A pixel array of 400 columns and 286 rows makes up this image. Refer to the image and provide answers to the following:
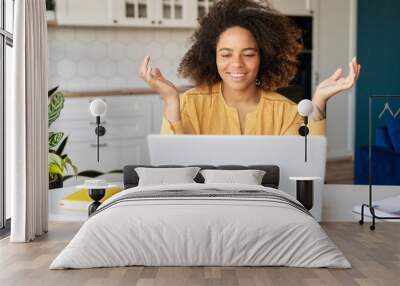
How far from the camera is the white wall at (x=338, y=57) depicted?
7.47m

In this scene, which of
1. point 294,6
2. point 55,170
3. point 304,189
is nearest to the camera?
point 304,189

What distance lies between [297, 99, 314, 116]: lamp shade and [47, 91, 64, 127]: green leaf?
7.69 ft

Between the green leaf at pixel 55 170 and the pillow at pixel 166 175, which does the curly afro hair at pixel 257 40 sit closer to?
the pillow at pixel 166 175

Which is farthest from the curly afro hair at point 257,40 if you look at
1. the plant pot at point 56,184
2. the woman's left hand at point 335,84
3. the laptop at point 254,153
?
the plant pot at point 56,184

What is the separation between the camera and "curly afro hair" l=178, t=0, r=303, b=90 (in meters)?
6.97

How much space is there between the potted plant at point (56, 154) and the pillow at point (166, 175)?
4.63 feet

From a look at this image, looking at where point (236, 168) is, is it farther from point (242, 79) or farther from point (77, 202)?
point (77, 202)

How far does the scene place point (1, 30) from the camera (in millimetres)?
5723

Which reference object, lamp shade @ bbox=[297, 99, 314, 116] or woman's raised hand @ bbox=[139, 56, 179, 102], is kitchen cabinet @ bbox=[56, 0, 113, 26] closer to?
woman's raised hand @ bbox=[139, 56, 179, 102]

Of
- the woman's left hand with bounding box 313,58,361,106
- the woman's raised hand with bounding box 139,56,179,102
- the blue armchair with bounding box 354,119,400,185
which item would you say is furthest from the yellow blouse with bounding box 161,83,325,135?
the blue armchair with bounding box 354,119,400,185

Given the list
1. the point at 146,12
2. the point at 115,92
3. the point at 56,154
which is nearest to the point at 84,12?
the point at 146,12

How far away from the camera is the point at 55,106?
23.5ft

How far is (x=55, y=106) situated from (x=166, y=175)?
1798mm

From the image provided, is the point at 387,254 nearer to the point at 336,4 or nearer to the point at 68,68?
the point at 336,4
